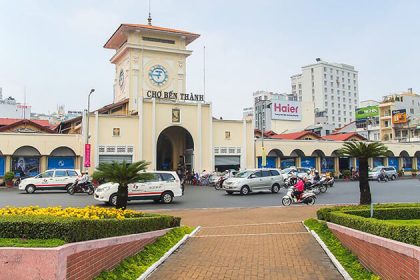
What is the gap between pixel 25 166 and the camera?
36750 mm

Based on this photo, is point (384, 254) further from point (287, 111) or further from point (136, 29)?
point (287, 111)

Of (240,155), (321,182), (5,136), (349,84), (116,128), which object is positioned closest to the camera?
(321,182)

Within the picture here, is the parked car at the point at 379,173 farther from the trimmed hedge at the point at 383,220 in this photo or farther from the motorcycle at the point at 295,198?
the trimmed hedge at the point at 383,220

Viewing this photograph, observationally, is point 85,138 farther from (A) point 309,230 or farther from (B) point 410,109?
(B) point 410,109

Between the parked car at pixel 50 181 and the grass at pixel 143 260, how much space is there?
1886 cm

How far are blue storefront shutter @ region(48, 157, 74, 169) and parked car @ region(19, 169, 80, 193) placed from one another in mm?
9862

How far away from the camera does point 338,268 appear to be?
7645mm

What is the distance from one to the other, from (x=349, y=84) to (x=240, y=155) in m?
101

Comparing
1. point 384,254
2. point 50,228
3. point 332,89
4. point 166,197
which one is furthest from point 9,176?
point 332,89

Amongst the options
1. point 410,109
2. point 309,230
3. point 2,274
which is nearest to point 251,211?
point 309,230

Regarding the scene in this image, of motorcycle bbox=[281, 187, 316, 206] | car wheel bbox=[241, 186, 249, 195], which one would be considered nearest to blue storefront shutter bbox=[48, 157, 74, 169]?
car wheel bbox=[241, 186, 249, 195]

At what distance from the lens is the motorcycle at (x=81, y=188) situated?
26.1 m

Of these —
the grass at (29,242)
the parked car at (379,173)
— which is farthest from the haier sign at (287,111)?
the grass at (29,242)

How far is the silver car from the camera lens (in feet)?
83.7
